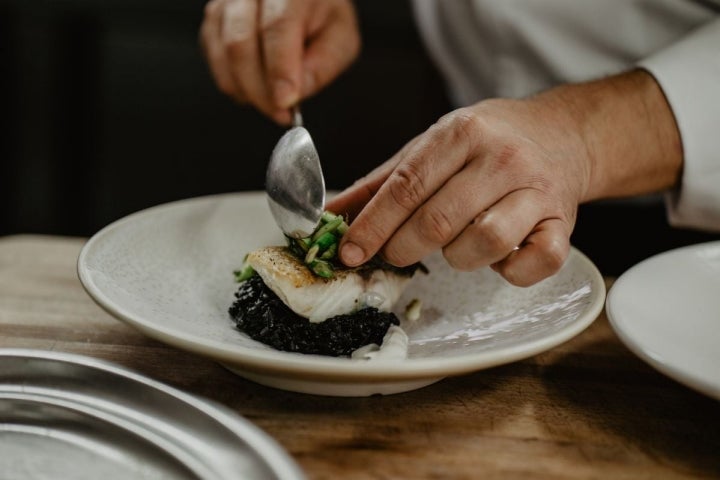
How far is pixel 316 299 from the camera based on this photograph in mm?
991

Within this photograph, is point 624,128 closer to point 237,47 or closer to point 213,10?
point 237,47

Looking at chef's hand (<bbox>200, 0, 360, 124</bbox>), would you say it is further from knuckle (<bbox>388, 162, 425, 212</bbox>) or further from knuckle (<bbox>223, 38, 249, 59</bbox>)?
knuckle (<bbox>388, 162, 425, 212</bbox>)

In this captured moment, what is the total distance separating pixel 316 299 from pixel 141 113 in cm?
217

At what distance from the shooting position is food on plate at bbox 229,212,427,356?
0.99 metres

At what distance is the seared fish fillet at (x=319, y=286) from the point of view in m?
0.99

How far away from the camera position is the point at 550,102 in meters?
1.21

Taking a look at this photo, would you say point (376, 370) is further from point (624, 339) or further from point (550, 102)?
point (550, 102)

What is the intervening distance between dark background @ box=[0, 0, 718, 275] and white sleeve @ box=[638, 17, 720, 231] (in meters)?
1.45

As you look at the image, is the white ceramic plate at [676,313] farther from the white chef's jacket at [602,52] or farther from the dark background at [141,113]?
the dark background at [141,113]

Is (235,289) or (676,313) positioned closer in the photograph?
(676,313)

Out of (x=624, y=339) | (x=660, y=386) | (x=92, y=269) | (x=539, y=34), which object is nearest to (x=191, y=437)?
(x=92, y=269)

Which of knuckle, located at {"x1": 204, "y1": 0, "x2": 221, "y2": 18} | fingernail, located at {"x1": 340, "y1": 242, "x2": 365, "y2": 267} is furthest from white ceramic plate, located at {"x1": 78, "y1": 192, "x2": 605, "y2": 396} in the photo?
knuckle, located at {"x1": 204, "y1": 0, "x2": 221, "y2": 18}

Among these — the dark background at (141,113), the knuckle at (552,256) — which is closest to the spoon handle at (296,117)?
the knuckle at (552,256)

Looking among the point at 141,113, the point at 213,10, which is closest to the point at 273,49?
the point at 213,10
